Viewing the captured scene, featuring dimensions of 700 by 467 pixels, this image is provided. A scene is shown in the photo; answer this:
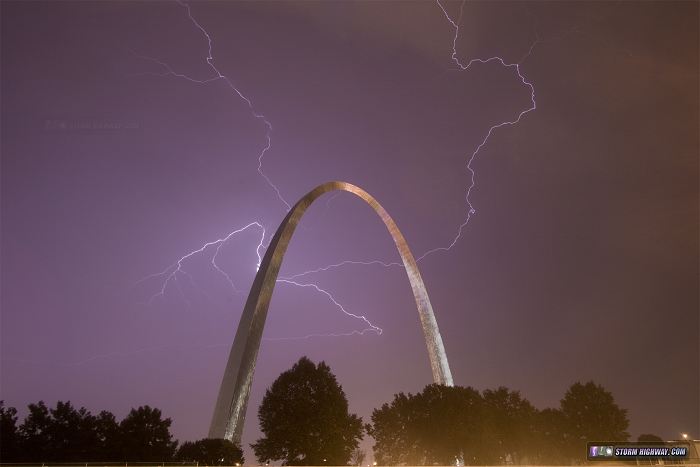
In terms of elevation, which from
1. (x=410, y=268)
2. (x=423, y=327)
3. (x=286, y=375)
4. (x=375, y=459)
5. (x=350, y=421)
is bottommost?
(x=375, y=459)

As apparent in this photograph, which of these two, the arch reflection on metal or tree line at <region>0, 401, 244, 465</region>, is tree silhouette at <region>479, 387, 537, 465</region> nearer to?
the arch reflection on metal

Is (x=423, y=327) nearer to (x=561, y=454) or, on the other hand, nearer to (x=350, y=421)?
(x=350, y=421)

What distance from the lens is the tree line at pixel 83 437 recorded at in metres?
39.9

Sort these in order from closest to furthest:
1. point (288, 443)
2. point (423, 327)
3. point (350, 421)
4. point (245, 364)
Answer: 1. point (245, 364)
2. point (288, 443)
3. point (350, 421)
4. point (423, 327)

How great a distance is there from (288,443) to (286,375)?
5678 millimetres

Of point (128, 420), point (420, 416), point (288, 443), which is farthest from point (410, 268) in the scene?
point (128, 420)

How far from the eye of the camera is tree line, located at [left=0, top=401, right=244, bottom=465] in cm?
3988

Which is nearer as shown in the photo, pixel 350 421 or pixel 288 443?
pixel 288 443

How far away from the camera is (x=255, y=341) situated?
3912 centimetres

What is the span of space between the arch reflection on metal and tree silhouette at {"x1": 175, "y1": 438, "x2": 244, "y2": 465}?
4.69 ft

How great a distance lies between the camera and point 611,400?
61125 millimetres

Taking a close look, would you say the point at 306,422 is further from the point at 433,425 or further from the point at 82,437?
the point at 82,437

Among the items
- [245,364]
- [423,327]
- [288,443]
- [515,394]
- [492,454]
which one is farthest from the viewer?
[515,394]

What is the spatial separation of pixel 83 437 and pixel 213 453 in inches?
592
